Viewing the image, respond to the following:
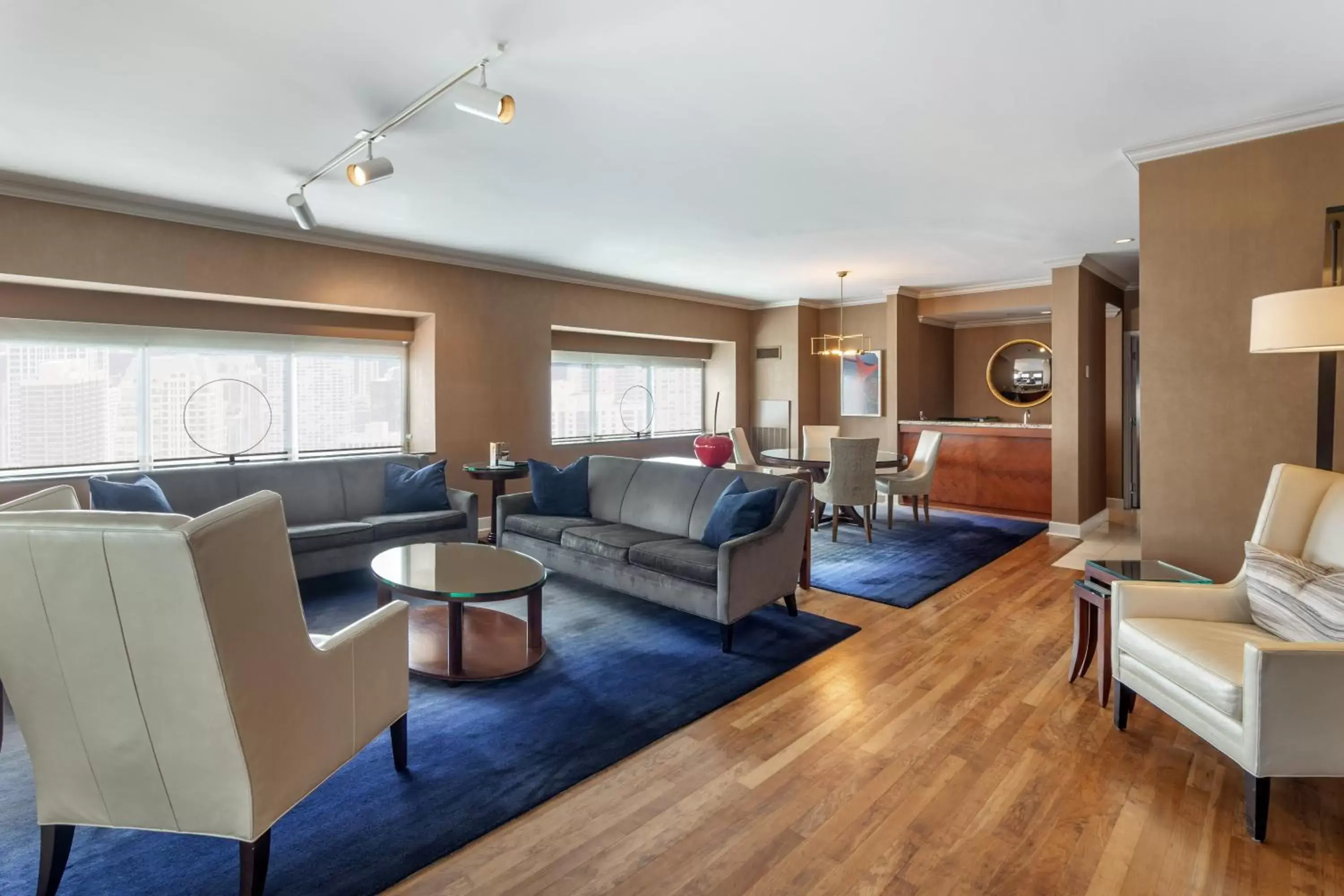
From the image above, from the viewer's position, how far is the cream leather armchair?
6.70 ft

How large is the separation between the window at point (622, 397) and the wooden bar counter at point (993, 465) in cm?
283

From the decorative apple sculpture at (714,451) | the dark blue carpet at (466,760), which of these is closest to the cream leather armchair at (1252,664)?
the dark blue carpet at (466,760)

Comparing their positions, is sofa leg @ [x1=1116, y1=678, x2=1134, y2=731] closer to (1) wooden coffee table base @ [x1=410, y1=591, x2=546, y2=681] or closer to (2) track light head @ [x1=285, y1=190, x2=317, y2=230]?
(1) wooden coffee table base @ [x1=410, y1=591, x2=546, y2=681]

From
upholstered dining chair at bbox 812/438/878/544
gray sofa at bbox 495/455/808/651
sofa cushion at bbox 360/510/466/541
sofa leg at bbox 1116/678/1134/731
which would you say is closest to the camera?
sofa leg at bbox 1116/678/1134/731

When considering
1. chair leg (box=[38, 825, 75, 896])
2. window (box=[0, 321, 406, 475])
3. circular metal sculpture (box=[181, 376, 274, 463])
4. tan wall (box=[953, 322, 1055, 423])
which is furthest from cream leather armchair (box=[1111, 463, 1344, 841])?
tan wall (box=[953, 322, 1055, 423])

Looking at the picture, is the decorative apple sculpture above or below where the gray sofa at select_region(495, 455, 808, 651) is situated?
above

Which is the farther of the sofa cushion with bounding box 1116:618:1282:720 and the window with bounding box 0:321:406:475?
the window with bounding box 0:321:406:475

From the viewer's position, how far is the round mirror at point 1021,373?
875cm

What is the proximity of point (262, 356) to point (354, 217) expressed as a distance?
149 cm

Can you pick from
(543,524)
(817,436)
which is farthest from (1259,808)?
(817,436)

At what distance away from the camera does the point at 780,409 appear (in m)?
9.30

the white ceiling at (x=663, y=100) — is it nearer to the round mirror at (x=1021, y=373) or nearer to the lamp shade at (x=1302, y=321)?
the lamp shade at (x=1302, y=321)

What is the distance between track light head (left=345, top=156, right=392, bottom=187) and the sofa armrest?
3.82 meters

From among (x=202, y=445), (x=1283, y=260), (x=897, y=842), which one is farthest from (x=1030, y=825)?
(x=202, y=445)
